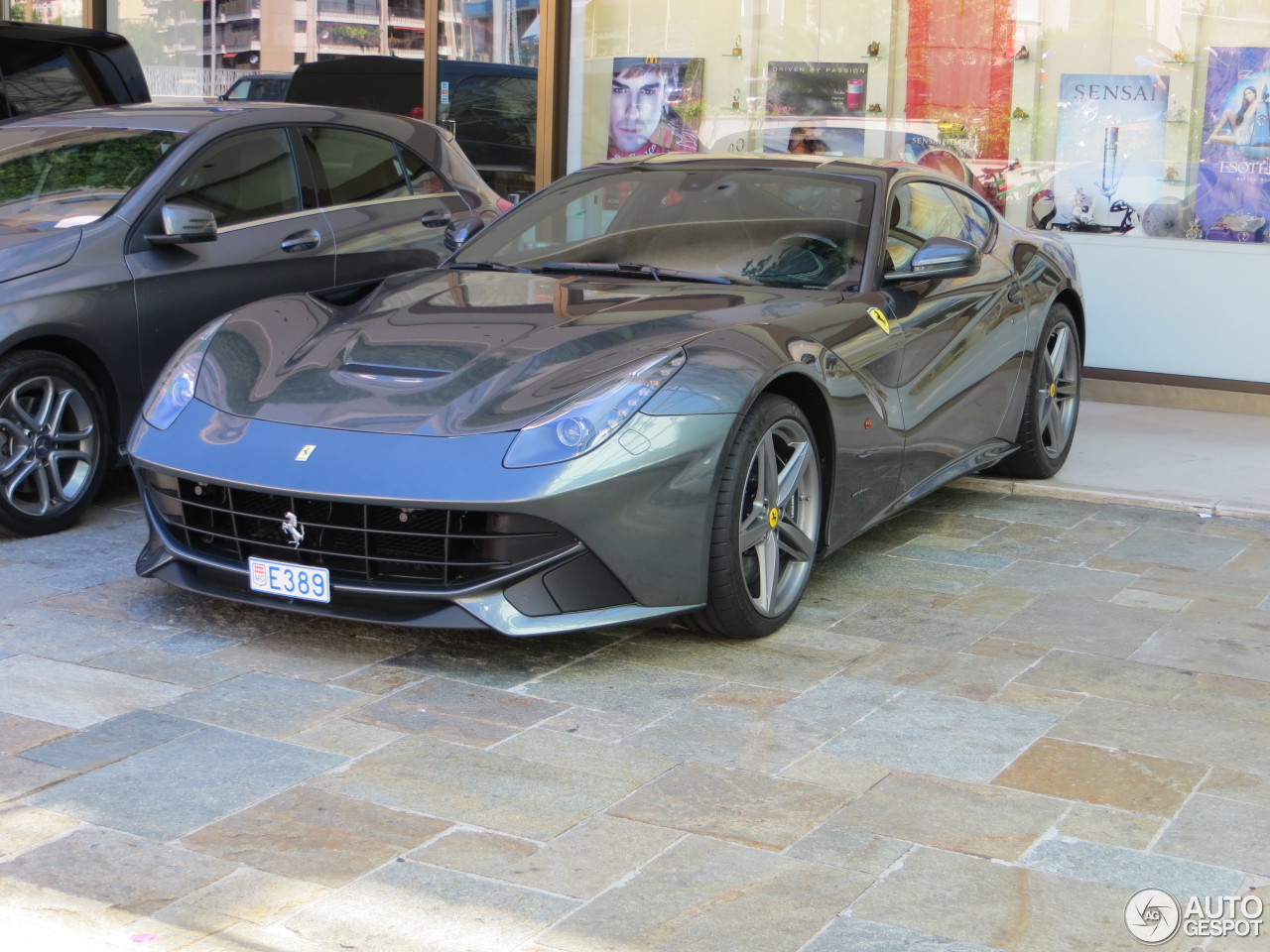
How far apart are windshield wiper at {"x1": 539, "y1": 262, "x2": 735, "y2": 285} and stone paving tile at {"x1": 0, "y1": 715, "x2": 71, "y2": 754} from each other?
7.79 feet

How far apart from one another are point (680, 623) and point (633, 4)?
696cm

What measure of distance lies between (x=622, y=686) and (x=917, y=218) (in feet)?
7.88

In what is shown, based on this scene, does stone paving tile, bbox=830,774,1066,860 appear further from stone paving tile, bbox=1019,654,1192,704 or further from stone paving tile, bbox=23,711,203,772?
stone paving tile, bbox=23,711,203,772

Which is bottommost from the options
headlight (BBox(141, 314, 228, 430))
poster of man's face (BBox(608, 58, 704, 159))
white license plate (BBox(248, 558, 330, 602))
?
white license plate (BBox(248, 558, 330, 602))

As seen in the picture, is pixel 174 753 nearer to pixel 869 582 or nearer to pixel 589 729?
pixel 589 729

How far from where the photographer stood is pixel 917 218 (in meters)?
5.68

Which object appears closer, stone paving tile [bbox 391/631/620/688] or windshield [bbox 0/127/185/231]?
stone paving tile [bbox 391/631/620/688]

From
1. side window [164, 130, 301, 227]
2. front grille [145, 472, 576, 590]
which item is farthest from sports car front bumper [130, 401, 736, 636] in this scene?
side window [164, 130, 301, 227]

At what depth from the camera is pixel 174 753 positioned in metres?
3.57

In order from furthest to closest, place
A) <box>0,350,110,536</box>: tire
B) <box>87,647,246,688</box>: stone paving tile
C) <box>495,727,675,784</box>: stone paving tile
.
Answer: <box>0,350,110,536</box>: tire → <box>87,647,246,688</box>: stone paving tile → <box>495,727,675,784</box>: stone paving tile

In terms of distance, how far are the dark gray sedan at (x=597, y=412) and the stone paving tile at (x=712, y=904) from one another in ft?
3.62

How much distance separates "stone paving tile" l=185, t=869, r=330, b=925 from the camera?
2.83 m

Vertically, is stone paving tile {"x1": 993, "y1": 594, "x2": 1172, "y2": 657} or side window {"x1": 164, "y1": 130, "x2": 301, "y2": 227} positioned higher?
side window {"x1": 164, "y1": 130, "x2": 301, "y2": 227}

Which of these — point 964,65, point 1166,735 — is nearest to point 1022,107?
point 964,65
